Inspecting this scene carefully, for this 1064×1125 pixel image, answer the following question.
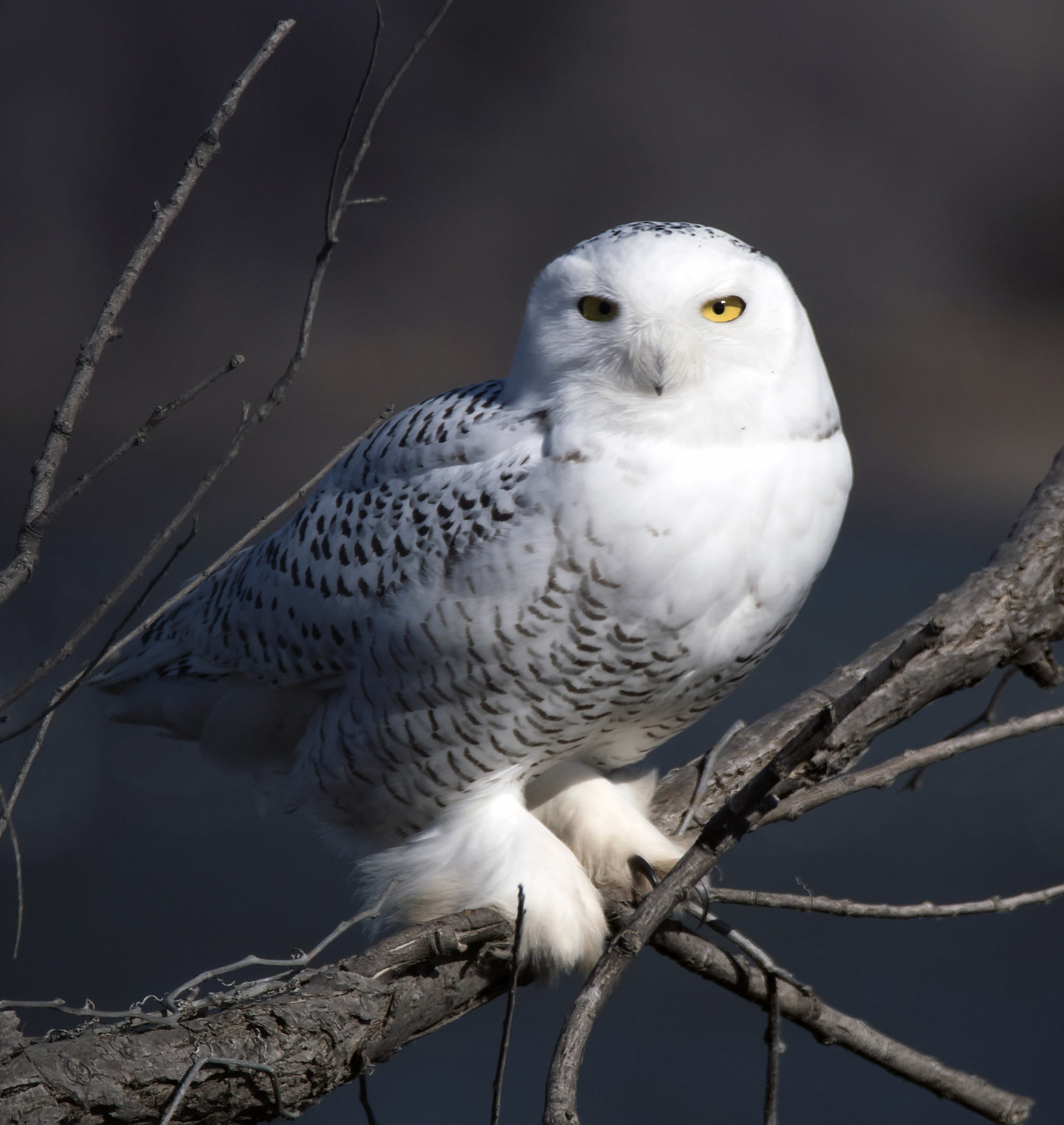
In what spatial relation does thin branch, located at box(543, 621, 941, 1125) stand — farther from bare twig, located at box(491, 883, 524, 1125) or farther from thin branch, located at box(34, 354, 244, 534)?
thin branch, located at box(34, 354, 244, 534)

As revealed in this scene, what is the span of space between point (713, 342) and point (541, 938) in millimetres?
553

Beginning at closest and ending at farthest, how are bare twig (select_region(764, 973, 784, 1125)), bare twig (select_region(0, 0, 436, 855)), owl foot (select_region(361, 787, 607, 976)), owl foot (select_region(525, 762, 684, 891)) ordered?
bare twig (select_region(0, 0, 436, 855)) < bare twig (select_region(764, 973, 784, 1125)) < owl foot (select_region(361, 787, 607, 976)) < owl foot (select_region(525, 762, 684, 891))

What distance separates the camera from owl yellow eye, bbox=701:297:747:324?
0.95m

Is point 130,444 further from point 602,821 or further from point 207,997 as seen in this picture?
point 602,821

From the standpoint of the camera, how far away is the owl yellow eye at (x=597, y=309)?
96 cm

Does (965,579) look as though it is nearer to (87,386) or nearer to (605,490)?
(605,490)

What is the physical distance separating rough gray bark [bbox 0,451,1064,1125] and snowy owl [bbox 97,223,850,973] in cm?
9

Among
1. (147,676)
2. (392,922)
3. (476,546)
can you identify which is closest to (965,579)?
(476,546)

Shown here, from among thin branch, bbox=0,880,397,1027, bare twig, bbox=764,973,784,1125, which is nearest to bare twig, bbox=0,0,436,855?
thin branch, bbox=0,880,397,1027

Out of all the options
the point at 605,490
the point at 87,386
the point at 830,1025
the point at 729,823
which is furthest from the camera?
the point at 830,1025

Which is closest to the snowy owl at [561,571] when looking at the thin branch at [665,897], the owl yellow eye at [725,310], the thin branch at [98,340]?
the owl yellow eye at [725,310]

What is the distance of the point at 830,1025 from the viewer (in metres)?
1.06

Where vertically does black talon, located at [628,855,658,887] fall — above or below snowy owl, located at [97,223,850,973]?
below

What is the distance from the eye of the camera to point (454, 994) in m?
1.01
